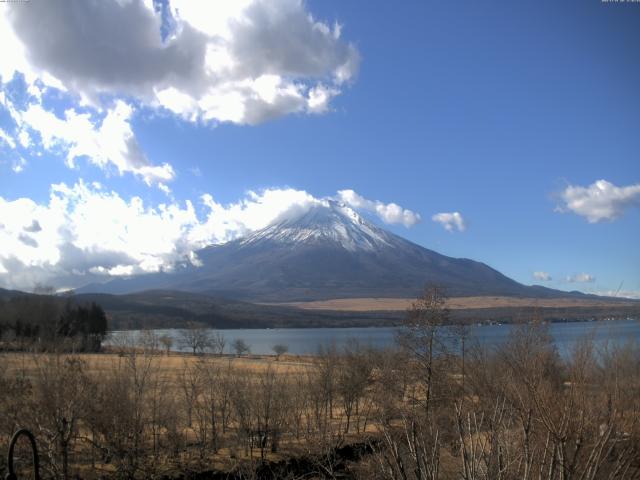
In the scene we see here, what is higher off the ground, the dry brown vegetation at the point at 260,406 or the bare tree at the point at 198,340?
the dry brown vegetation at the point at 260,406

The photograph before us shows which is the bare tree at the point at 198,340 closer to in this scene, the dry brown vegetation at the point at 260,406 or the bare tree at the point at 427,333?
the dry brown vegetation at the point at 260,406

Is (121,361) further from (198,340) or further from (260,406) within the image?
(198,340)

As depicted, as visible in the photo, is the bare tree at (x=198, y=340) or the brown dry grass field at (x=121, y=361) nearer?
the brown dry grass field at (x=121, y=361)

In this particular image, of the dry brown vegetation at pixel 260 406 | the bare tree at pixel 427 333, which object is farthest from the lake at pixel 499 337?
the bare tree at pixel 427 333

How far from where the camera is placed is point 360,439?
93.4 feet

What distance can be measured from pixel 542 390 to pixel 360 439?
894 inches

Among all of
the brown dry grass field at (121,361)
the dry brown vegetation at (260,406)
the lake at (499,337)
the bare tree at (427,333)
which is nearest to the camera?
the lake at (499,337)

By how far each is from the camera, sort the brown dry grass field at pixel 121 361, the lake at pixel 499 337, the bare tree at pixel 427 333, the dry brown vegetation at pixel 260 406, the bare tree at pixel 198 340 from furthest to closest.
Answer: the bare tree at pixel 198 340 → the bare tree at pixel 427 333 → the brown dry grass field at pixel 121 361 → the dry brown vegetation at pixel 260 406 → the lake at pixel 499 337

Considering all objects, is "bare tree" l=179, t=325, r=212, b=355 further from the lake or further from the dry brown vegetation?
the dry brown vegetation

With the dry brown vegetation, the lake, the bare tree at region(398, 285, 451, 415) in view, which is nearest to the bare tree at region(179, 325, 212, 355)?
the lake

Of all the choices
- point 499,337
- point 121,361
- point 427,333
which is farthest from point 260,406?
point 499,337

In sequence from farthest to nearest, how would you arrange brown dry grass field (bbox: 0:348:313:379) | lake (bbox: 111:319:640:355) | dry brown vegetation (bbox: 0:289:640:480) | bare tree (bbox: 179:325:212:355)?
bare tree (bbox: 179:325:212:355) → brown dry grass field (bbox: 0:348:313:379) → dry brown vegetation (bbox: 0:289:640:480) → lake (bbox: 111:319:640:355)

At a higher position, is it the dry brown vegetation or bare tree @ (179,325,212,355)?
the dry brown vegetation

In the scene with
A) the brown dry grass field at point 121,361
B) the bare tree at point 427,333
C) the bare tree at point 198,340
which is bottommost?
the bare tree at point 198,340
